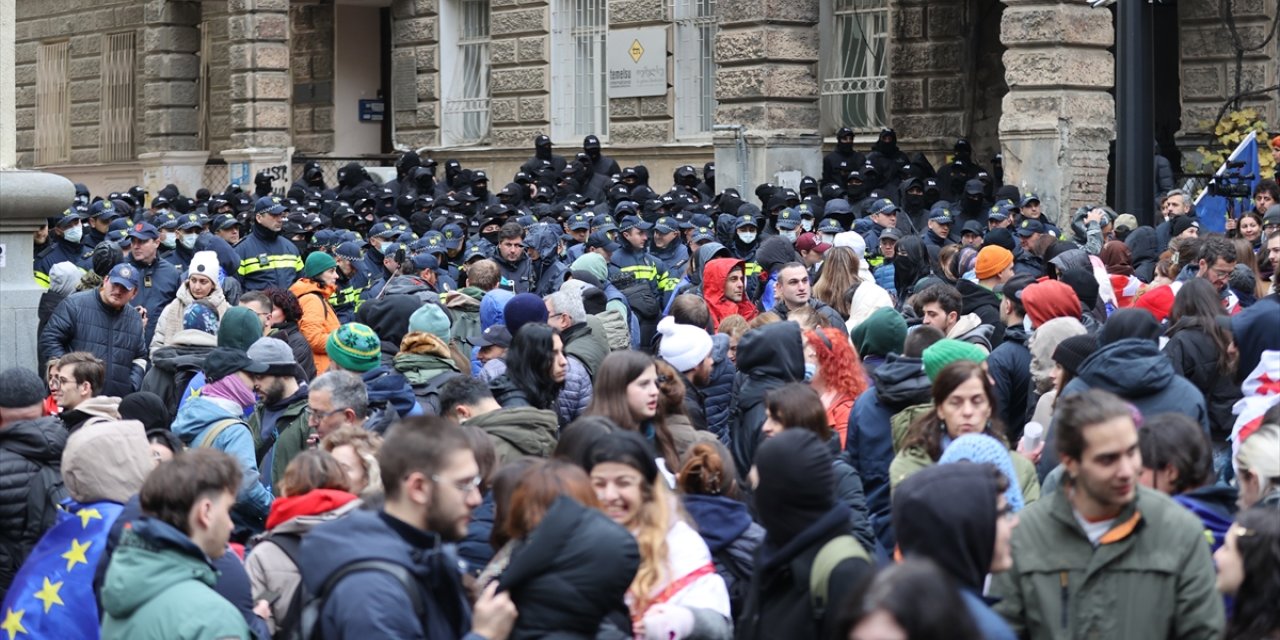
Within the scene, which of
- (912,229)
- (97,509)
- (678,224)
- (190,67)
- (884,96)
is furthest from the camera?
(190,67)

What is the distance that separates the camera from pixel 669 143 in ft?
76.3

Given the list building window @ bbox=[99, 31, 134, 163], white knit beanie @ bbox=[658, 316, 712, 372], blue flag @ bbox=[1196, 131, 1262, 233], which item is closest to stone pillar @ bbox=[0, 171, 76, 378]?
white knit beanie @ bbox=[658, 316, 712, 372]

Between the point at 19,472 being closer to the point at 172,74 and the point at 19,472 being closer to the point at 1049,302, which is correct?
the point at 1049,302

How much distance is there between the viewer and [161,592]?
4.84 metres

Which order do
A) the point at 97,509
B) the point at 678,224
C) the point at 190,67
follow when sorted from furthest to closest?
the point at 190,67
the point at 678,224
the point at 97,509

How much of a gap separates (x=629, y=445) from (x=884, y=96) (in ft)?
56.6

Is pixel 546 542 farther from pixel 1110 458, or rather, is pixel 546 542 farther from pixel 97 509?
pixel 97 509

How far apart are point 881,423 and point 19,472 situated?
119 inches

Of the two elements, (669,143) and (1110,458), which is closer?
(1110,458)

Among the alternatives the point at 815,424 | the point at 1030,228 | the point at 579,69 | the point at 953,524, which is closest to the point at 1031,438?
the point at 815,424

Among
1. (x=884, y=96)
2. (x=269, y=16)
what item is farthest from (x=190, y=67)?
(x=884, y=96)

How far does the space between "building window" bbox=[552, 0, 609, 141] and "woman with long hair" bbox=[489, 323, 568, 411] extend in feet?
54.9

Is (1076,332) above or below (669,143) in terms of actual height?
below

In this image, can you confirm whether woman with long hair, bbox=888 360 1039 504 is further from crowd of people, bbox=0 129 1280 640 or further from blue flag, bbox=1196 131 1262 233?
blue flag, bbox=1196 131 1262 233
